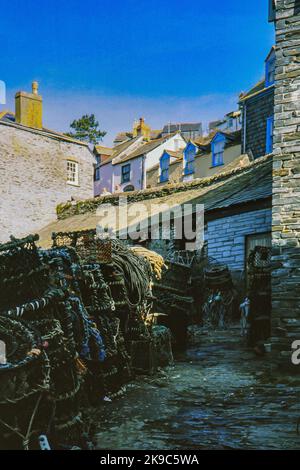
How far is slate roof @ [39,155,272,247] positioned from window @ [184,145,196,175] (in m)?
8.20

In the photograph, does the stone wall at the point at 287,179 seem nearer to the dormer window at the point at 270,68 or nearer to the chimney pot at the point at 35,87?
the dormer window at the point at 270,68

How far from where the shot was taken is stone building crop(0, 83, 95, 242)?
91.4ft

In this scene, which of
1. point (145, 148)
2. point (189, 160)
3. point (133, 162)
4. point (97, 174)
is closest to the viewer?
point (189, 160)

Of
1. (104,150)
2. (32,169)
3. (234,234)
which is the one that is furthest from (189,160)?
(234,234)

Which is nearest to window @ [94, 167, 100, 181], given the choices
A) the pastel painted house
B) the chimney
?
the pastel painted house

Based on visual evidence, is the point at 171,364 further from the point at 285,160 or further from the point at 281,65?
the point at 281,65

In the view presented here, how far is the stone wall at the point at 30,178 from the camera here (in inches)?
1094

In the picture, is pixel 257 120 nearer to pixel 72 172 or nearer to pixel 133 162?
pixel 72 172

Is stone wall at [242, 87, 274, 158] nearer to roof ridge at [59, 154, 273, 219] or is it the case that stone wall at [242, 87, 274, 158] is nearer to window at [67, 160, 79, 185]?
roof ridge at [59, 154, 273, 219]

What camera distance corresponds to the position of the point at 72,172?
31891 mm

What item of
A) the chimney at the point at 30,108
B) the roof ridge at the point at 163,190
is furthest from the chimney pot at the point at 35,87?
the roof ridge at the point at 163,190

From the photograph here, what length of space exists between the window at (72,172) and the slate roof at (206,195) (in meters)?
3.22

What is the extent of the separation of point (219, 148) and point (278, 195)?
22302 mm

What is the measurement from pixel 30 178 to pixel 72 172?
3.59 metres
